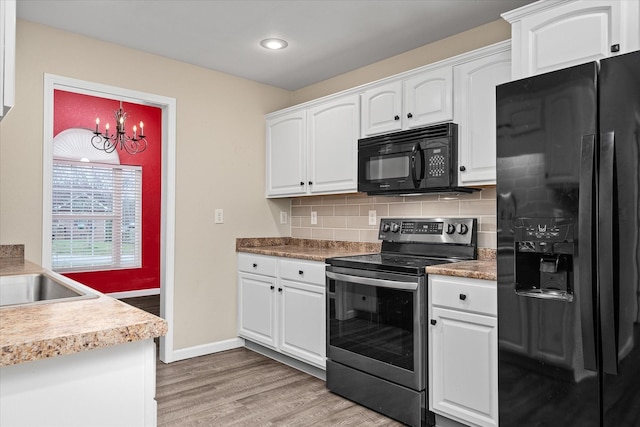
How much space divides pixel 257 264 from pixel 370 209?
1.01 metres

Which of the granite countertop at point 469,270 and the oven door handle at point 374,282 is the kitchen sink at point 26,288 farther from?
the granite countertop at point 469,270

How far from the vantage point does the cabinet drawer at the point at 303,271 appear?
3037 mm

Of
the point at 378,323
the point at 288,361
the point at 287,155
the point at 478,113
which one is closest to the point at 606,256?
the point at 478,113

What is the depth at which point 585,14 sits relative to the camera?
1.91 metres


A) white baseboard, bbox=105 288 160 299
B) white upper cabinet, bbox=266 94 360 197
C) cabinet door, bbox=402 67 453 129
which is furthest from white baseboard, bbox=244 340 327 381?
white baseboard, bbox=105 288 160 299

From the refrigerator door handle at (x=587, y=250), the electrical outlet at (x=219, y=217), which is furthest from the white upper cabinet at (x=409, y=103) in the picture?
the electrical outlet at (x=219, y=217)

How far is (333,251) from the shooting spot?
349 centimetres

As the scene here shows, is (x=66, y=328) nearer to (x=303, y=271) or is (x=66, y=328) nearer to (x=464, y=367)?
(x=464, y=367)

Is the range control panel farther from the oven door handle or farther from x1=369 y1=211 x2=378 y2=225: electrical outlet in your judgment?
the oven door handle

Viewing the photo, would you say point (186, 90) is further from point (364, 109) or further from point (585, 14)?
point (585, 14)

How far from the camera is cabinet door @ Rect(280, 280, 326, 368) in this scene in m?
3.03

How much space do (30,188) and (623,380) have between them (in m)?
3.23

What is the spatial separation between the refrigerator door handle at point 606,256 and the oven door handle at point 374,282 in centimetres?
91

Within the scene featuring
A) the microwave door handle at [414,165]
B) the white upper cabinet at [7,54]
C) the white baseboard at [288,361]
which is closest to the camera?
the white upper cabinet at [7,54]
